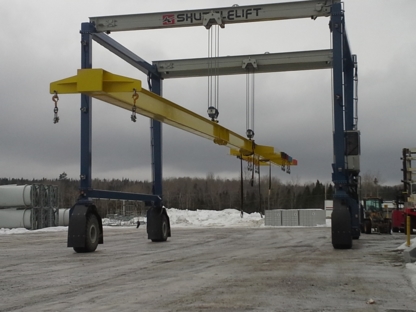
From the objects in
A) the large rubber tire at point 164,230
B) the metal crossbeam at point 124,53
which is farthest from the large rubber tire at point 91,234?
the metal crossbeam at point 124,53

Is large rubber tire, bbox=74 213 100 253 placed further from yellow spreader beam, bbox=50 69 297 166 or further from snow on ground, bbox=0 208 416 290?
snow on ground, bbox=0 208 416 290

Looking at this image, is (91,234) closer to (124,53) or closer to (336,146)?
(124,53)

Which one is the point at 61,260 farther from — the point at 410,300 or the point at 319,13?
the point at 319,13

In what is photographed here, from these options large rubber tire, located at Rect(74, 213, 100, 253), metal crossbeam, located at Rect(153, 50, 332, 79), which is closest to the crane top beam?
metal crossbeam, located at Rect(153, 50, 332, 79)

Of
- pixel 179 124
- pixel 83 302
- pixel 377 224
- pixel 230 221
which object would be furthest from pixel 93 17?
pixel 230 221

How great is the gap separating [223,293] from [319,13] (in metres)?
11.4

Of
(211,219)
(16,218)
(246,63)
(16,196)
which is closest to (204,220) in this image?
(211,219)

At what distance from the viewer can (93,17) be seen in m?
18.3

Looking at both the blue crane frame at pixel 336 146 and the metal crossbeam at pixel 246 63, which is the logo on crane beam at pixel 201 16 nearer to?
the blue crane frame at pixel 336 146

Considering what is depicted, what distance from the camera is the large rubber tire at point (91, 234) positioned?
16.3m

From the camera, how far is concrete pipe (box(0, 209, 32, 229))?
1630 inches

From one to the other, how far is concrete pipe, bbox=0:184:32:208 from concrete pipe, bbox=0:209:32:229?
1.81 feet

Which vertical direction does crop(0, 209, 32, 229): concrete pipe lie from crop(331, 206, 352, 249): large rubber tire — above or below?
below

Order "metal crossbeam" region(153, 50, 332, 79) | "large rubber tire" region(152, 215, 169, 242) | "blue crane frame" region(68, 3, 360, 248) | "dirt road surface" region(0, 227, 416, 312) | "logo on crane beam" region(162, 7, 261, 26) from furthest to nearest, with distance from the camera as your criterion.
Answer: "large rubber tire" region(152, 215, 169, 242)
"metal crossbeam" region(153, 50, 332, 79)
"logo on crane beam" region(162, 7, 261, 26)
"blue crane frame" region(68, 3, 360, 248)
"dirt road surface" region(0, 227, 416, 312)
